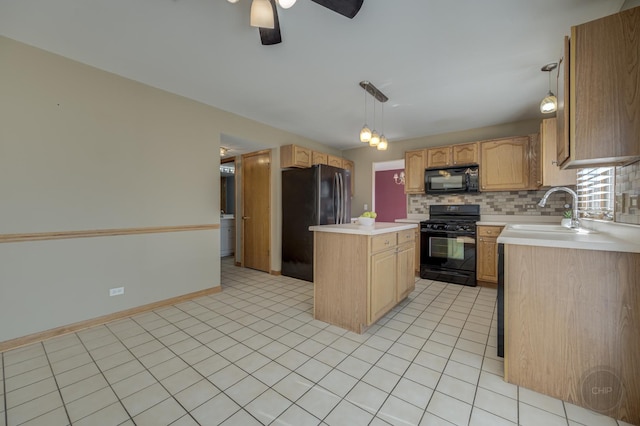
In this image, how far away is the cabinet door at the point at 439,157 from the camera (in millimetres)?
4270

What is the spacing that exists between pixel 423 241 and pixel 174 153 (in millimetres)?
3766

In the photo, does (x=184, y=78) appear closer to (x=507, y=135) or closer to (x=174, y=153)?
(x=174, y=153)

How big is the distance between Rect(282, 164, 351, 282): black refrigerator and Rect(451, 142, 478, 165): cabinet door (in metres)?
1.85

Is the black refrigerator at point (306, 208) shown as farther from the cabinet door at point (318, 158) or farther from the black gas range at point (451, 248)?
the black gas range at point (451, 248)

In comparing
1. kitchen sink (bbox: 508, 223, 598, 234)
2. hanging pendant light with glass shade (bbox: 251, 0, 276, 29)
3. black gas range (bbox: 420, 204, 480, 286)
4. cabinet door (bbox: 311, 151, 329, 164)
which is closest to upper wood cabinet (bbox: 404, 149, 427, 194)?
black gas range (bbox: 420, 204, 480, 286)

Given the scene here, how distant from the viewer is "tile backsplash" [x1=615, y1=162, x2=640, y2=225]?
60.1 inches

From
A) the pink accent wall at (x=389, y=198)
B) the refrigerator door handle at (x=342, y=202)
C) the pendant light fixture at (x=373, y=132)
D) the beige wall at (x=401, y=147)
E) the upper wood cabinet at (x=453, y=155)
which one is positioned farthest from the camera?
the pink accent wall at (x=389, y=198)

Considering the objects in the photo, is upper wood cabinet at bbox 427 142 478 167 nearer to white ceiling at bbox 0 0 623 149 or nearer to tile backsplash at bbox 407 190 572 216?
tile backsplash at bbox 407 190 572 216

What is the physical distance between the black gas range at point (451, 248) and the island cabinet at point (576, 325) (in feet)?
7.78

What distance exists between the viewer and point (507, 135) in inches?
158

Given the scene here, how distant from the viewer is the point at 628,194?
5.40 feet

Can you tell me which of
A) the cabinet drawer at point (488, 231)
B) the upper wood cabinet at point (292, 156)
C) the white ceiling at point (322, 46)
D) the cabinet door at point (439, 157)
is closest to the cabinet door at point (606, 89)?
the white ceiling at point (322, 46)

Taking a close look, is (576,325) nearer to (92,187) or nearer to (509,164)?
(509,164)

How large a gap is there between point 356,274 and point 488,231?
2558 mm
